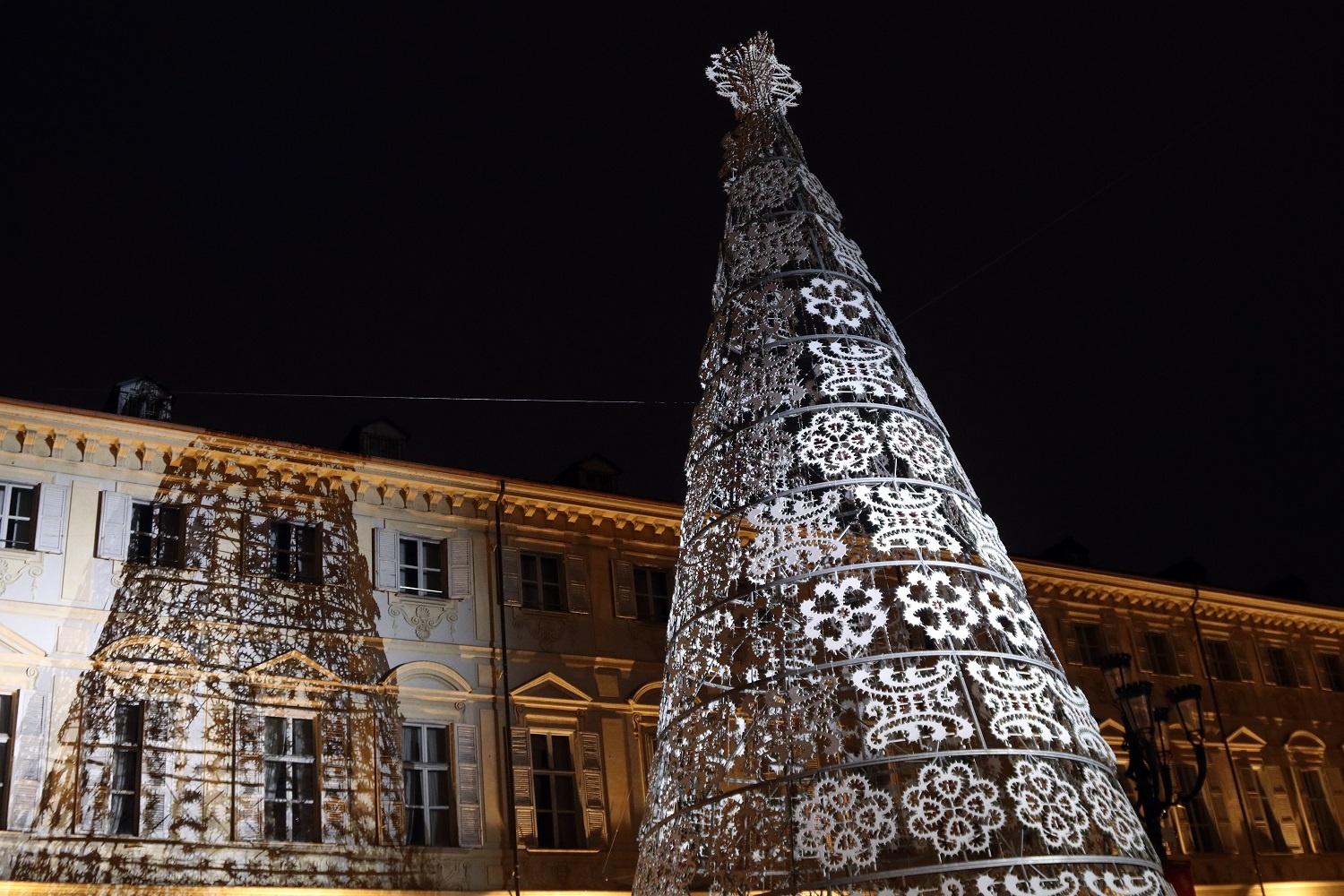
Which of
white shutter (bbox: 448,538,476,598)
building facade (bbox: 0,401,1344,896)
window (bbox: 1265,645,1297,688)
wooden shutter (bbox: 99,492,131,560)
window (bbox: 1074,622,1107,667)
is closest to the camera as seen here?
building facade (bbox: 0,401,1344,896)

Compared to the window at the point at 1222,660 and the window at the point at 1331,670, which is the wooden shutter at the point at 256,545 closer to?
the window at the point at 1222,660

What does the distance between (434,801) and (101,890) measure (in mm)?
3971

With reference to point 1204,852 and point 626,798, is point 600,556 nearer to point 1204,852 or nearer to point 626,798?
point 626,798

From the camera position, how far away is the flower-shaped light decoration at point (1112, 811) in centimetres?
539

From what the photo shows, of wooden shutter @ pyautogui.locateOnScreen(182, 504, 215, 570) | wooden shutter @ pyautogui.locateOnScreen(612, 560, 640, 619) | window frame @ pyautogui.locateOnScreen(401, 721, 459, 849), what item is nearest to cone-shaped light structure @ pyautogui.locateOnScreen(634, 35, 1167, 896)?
window frame @ pyautogui.locateOnScreen(401, 721, 459, 849)

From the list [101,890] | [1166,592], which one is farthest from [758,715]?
[1166,592]

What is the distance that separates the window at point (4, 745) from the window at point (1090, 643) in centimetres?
1706

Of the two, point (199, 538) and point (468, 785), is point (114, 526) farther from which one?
A: point (468, 785)

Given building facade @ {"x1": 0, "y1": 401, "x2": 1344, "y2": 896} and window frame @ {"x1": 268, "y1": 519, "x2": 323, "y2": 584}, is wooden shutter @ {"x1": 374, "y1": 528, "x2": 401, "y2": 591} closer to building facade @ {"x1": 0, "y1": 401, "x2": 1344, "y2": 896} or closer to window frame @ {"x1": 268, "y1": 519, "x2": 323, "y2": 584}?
building facade @ {"x1": 0, "y1": 401, "x2": 1344, "y2": 896}

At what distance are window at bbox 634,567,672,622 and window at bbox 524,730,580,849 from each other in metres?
2.37

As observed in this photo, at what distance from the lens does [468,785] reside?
632 inches

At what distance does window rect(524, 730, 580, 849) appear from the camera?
53.6ft

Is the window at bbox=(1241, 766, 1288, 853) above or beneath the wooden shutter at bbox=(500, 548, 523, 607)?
beneath

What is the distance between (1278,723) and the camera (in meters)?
24.4
